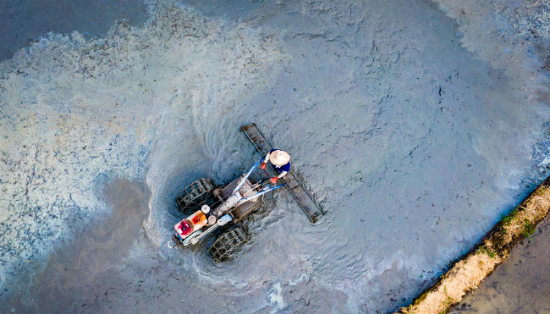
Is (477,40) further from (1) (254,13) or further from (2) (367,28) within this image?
(1) (254,13)

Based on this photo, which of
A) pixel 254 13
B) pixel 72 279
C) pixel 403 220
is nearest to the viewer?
pixel 72 279

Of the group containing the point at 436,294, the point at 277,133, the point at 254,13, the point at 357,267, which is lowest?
the point at 436,294

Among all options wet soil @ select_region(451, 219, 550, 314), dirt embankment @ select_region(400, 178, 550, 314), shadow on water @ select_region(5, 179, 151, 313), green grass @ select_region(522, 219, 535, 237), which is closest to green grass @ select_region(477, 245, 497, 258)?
dirt embankment @ select_region(400, 178, 550, 314)

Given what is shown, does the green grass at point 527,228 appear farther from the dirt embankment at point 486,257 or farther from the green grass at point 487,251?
the green grass at point 487,251

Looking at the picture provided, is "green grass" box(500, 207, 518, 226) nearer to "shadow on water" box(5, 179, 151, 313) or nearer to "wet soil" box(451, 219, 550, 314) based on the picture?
"wet soil" box(451, 219, 550, 314)

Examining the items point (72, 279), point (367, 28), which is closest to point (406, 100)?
point (367, 28)

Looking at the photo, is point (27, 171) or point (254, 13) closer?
point (27, 171)

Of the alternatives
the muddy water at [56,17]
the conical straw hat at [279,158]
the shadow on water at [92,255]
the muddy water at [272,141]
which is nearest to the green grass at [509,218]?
the muddy water at [272,141]

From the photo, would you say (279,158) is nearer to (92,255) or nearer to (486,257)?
(92,255)
